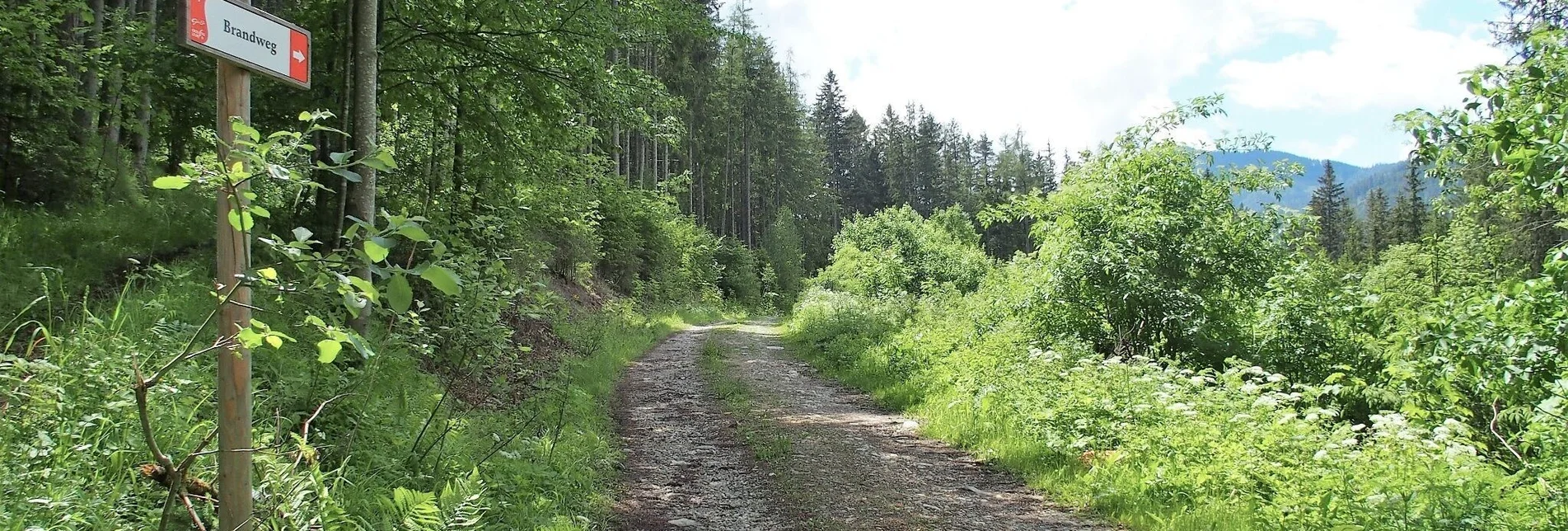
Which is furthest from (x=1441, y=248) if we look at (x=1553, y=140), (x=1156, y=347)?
(x=1553, y=140)

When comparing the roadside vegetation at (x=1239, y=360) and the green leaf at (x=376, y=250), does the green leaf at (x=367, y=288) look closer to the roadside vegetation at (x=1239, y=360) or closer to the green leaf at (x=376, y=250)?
the green leaf at (x=376, y=250)

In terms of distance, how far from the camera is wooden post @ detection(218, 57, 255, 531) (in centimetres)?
210

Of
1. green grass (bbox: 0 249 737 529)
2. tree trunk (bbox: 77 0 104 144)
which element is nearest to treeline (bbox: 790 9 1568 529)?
green grass (bbox: 0 249 737 529)

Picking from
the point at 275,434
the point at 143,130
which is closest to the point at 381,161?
the point at 275,434

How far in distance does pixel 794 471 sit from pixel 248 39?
5.20m

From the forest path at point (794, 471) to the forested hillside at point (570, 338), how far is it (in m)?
0.05

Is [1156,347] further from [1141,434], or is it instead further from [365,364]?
[365,364]

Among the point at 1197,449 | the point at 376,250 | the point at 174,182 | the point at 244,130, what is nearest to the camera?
the point at 376,250

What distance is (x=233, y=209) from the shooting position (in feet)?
6.66

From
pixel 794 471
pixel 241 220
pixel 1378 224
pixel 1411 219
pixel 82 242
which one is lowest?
pixel 794 471

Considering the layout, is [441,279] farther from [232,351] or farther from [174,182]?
[232,351]

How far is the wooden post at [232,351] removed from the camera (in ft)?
6.89

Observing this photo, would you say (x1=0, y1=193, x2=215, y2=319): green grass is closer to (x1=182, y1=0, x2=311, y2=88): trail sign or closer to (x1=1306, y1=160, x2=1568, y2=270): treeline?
(x1=182, y1=0, x2=311, y2=88): trail sign

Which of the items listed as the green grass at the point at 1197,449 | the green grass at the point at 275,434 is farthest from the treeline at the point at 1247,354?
the green grass at the point at 275,434
